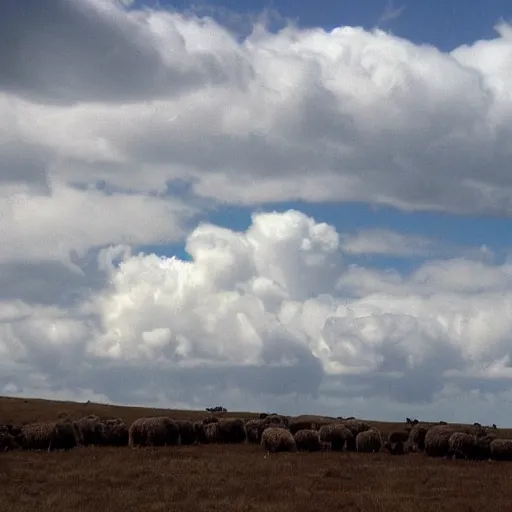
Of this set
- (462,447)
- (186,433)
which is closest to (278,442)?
(186,433)

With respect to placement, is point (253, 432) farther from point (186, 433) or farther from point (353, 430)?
point (353, 430)

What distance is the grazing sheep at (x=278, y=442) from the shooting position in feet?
142

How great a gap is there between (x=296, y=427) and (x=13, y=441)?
18.0 m

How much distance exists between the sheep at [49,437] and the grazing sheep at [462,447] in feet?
64.9

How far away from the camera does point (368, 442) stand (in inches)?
1804

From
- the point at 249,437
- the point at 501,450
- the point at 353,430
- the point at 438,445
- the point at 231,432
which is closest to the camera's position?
the point at 501,450

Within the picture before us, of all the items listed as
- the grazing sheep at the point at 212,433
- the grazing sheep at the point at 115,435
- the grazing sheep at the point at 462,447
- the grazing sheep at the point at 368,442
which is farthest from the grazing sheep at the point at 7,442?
the grazing sheep at the point at 462,447

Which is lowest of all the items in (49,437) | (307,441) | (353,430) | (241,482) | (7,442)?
(241,482)

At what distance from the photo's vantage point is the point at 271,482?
30719 mm

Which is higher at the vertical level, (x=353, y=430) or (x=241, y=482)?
(x=353, y=430)

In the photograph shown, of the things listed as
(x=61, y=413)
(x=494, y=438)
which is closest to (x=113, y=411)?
(x=61, y=413)

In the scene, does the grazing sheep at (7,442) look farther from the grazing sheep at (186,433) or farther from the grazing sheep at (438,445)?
the grazing sheep at (438,445)

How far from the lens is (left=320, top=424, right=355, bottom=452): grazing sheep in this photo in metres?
46.6

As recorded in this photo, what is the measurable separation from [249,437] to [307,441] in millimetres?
7265
